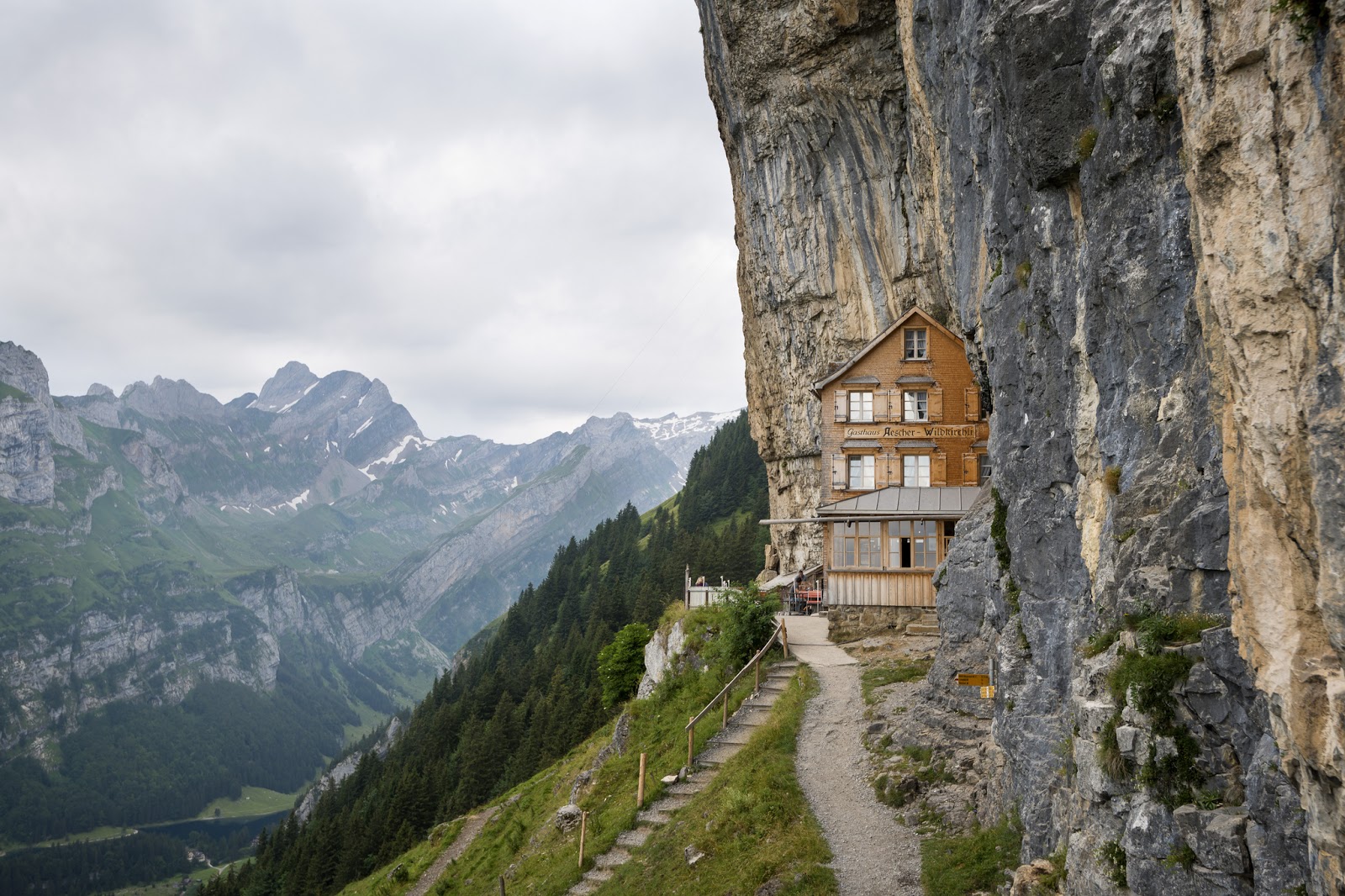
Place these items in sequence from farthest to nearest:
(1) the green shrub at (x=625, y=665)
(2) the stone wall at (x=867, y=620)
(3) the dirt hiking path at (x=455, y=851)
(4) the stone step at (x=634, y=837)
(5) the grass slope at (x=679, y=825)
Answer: (1) the green shrub at (x=625, y=665)
(3) the dirt hiking path at (x=455, y=851)
(2) the stone wall at (x=867, y=620)
(4) the stone step at (x=634, y=837)
(5) the grass slope at (x=679, y=825)

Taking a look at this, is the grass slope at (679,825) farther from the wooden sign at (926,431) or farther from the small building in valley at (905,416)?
the wooden sign at (926,431)

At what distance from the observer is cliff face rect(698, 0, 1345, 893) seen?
7.77 metres

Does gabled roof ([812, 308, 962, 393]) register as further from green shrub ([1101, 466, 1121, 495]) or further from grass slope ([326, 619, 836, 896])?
green shrub ([1101, 466, 1121, 495])

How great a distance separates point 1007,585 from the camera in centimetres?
1914

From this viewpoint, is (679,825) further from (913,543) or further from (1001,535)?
(913,543)

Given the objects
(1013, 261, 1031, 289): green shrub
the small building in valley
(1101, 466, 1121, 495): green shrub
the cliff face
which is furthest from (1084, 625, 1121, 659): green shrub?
the small building in valley

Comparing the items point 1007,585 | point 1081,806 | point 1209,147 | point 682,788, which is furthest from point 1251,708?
point 682,788

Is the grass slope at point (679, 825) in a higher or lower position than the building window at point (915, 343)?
lower

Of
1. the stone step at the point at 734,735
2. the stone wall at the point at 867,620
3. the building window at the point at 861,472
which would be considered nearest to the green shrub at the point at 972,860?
the stone step at the point at 734,735

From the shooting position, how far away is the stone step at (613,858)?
23672mm

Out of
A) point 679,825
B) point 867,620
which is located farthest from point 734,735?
point 867,620

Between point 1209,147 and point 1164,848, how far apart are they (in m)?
7.86

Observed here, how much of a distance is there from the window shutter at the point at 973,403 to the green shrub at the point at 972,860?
2743cm

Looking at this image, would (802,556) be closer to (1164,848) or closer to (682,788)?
(682,788)
